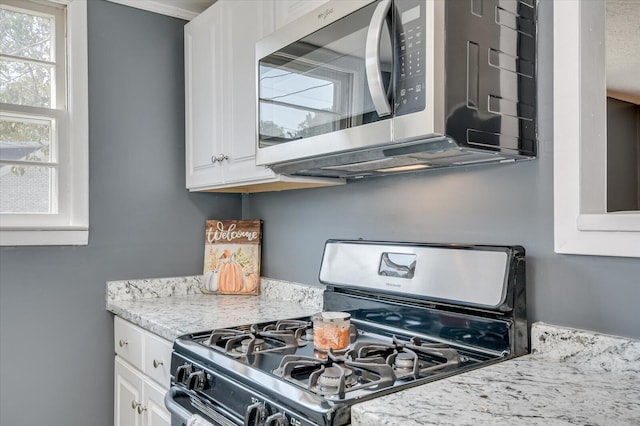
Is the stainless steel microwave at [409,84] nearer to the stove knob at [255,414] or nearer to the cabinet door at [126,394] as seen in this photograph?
the stove knob at [255,414]

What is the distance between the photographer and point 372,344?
1.37 metres

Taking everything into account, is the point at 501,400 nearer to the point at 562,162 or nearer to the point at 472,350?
the point at 472,350

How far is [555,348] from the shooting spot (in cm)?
127

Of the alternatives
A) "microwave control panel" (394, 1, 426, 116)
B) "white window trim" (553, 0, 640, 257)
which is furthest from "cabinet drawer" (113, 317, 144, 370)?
"white window trim" (553, 0, 640, 257)

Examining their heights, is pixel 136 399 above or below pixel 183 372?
below

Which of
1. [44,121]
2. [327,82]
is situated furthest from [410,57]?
[44,121]

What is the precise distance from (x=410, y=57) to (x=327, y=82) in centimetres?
33

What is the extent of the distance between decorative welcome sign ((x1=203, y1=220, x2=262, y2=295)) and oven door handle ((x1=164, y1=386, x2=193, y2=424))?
3.12 feet

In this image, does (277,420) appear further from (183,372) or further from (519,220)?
(519,220)

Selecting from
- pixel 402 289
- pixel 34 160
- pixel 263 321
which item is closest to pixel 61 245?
pixel 34 160

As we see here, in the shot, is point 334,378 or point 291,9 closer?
point 334,378

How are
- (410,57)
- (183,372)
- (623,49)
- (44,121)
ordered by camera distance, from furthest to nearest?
(44,121) < (183,372) < (623,49) < (410,57)

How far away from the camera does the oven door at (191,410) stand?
4.13 ft

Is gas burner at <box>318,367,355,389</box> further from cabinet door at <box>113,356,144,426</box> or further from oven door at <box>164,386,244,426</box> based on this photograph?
cabinet door at <box>113,356,144,426</box>
